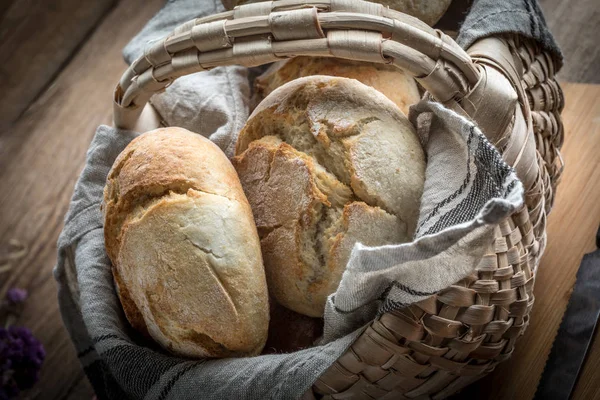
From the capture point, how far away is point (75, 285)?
1.11 m

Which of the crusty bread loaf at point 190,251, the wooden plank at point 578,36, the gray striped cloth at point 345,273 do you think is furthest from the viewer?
the wooden plank at point 578,36

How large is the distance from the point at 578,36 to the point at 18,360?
1335mm

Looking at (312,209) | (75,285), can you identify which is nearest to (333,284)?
(312,209)

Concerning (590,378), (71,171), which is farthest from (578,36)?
(71,171)

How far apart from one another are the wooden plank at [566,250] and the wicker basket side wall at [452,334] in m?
0.13

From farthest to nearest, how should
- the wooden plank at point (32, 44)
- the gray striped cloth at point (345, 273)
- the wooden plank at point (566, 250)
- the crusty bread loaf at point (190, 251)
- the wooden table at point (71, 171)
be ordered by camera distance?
the wooden plank at point (32, 44) < the wooden table at point (71, 171) < the wooden plank at point (566, 250) < the crusty bread loaf at point (190, 251) < the gray striped cloth at point (345, 273)

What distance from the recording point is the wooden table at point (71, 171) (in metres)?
1.09

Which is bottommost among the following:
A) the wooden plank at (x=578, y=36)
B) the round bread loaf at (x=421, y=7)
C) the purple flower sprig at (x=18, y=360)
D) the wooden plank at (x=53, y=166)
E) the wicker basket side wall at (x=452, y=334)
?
the purple flower sprig at (x=18, y=360)

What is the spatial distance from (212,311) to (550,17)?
97 cm

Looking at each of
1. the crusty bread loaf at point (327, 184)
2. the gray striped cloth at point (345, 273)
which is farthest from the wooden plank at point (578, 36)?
the crusty bread loaf at point (327, 184)

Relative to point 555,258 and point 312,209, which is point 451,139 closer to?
point 312,209

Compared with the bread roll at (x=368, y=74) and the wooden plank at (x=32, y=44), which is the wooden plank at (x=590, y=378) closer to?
the bread roll at (x=368, y=74)

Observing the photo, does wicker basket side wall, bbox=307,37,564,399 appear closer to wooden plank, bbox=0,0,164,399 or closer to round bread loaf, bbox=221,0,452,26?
round bread loaf, bbox=221,0,452,26

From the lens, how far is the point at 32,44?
158 centimetres
